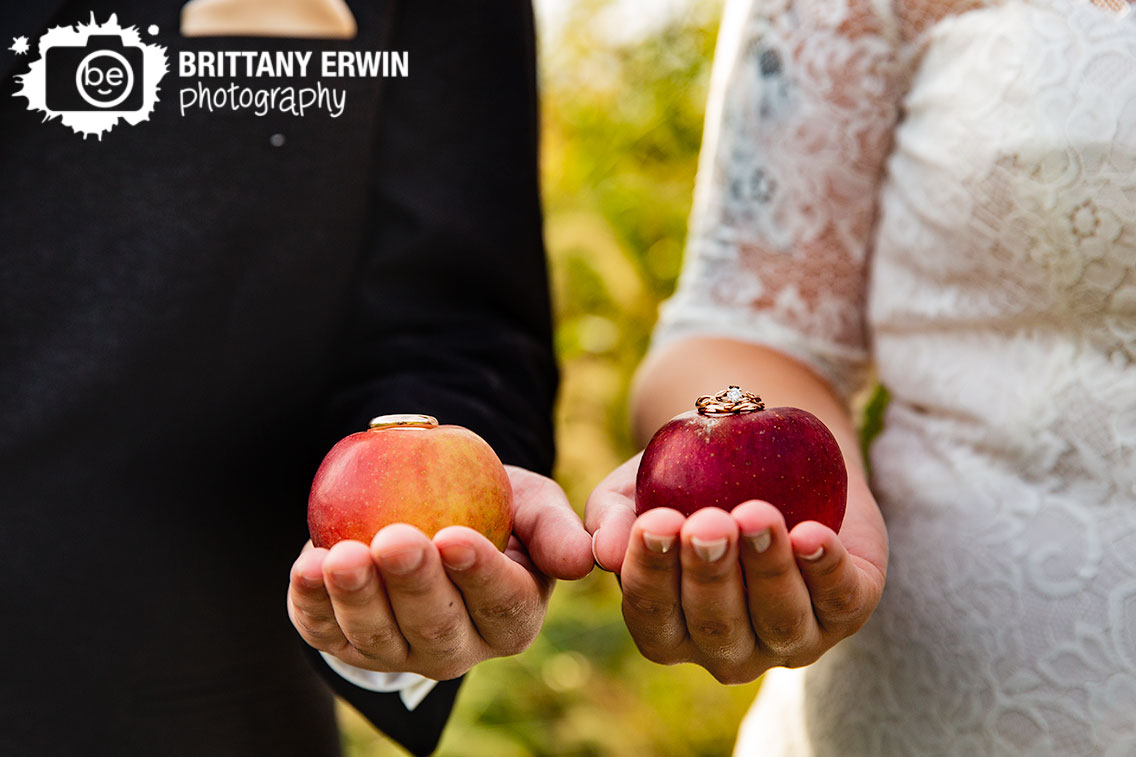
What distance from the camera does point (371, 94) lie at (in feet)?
4.93

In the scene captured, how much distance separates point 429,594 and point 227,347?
0.70 meters

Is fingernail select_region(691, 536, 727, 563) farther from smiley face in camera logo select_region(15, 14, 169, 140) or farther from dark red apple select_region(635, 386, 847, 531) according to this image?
smiley face in camera logo select_region(15, 14, 169, 140)

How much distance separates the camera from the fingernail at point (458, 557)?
94 centimetres

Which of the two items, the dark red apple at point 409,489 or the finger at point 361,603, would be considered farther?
the dark red apple at point 409,489

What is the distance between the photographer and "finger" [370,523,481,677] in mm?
918

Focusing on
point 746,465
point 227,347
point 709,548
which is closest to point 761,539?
point 709,548

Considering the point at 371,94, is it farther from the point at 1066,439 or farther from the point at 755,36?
the point at 1066,439

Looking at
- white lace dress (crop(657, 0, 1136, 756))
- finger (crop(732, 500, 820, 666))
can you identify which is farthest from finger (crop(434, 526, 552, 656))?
white lace dress (crop(657, 0, 1136, 756))

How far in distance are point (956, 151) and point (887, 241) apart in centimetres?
18

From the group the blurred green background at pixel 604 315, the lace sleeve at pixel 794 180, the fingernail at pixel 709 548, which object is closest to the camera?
the fingernail at pixel 709 548

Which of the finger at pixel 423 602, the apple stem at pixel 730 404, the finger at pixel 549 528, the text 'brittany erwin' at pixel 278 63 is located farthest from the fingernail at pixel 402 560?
the text 'brittany erwin' at pixel 278 63

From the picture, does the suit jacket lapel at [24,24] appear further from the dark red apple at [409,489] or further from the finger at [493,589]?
the finger at [493,589]

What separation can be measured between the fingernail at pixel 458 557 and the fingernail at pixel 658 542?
16 centimetres

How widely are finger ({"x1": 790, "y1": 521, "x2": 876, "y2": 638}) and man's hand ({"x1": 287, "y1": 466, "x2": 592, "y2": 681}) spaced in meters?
0.23
